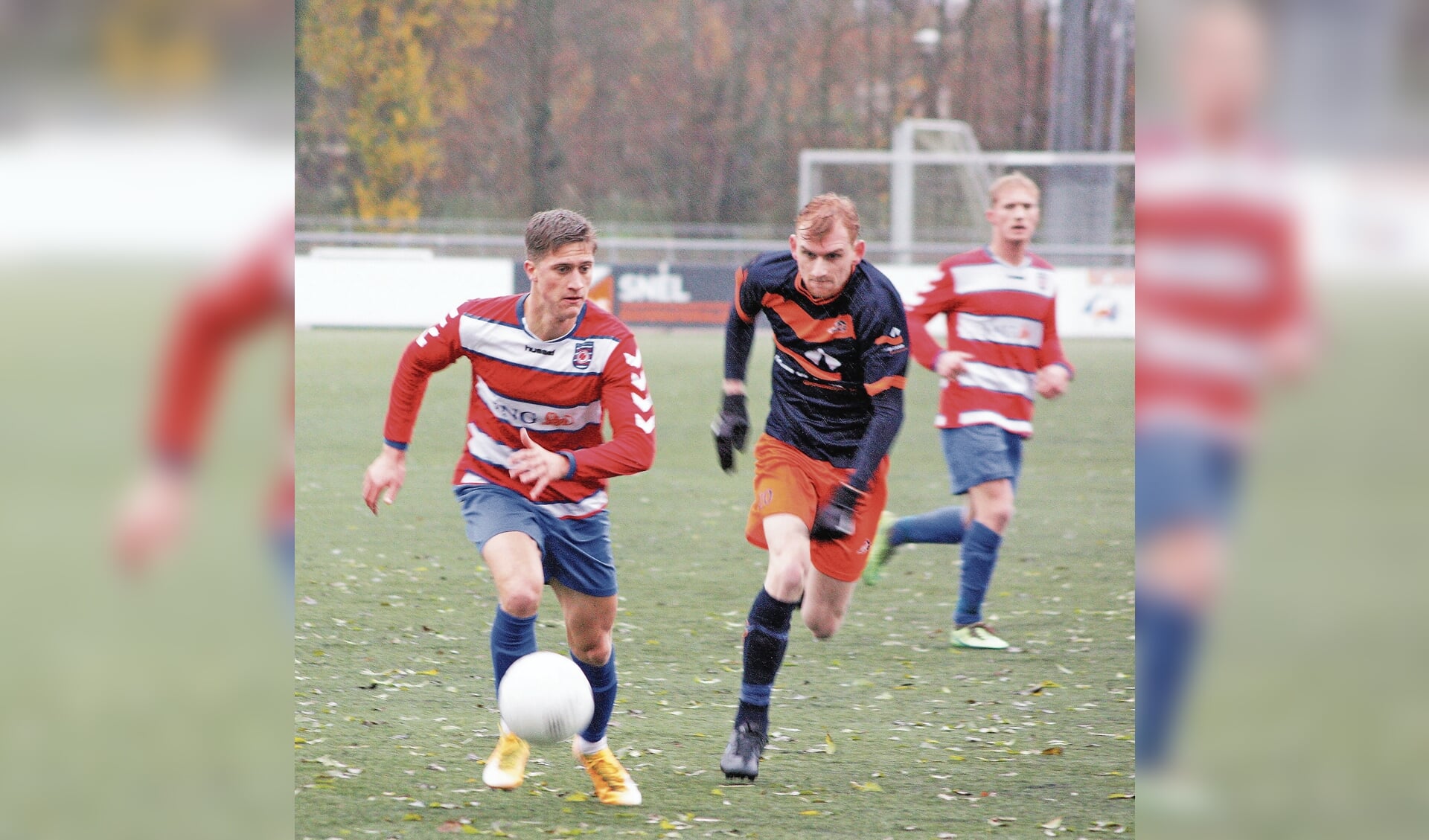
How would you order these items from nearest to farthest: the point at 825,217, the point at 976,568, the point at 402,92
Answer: the point at 825,217
the point at 976,568
the point at 402,92

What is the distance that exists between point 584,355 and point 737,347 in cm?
93

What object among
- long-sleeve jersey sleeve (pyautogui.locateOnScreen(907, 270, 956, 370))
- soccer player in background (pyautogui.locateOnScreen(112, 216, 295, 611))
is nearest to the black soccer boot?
long-sleeve jersey sleeve (pyautogui.locateOnScreen(907, 270, 956, 370))

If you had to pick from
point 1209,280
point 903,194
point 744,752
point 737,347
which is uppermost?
point 903,194

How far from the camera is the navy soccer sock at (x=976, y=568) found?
565cm

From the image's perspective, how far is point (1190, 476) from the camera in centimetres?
101

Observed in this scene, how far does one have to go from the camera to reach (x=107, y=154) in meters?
0.96

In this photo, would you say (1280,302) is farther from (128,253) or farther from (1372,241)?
(128,253)

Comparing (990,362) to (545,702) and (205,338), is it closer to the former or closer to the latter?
(545,702)

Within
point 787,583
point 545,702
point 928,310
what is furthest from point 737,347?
point 545,702

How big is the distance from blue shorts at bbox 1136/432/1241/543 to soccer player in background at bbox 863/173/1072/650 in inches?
180

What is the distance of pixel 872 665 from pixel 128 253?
15.0 ft

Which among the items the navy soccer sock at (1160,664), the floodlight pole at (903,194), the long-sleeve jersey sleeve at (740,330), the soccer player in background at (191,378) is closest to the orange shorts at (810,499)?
the long-sleeve jersey sleeve at (740,330)

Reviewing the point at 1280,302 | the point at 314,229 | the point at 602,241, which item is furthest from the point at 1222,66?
the point at 602,241

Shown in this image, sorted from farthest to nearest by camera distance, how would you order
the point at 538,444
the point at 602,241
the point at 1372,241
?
the point at 602,241
the point at 538,444
the point at 1372,241
